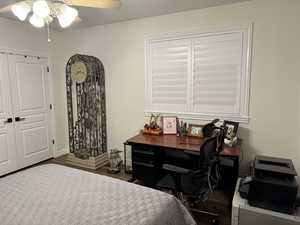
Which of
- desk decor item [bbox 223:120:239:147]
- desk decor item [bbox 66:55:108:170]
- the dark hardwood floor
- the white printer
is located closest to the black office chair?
the dark hardwood floor

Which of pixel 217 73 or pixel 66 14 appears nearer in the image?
pixel 66 14

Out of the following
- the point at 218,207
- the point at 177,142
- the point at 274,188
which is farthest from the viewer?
the point at 177,142

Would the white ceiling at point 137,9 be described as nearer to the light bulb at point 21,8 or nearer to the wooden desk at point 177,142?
the light bulb at point 21,8

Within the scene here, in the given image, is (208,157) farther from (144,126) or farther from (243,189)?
(144,126)

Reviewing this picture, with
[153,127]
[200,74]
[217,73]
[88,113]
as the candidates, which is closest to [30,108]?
[88,113]

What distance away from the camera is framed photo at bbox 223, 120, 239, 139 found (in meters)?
2.63

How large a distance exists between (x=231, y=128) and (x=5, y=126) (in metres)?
3.41

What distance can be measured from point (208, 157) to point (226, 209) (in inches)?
43.3

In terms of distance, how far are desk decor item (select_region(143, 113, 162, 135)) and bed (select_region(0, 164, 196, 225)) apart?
148 centimetres

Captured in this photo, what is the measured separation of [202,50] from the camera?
2.93 metres

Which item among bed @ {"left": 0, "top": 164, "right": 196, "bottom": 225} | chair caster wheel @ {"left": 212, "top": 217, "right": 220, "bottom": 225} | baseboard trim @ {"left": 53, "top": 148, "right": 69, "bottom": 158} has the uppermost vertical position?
bed @ {"left": 0, "top": 164, "right": 196, "bottom": 225}

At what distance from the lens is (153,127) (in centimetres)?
322

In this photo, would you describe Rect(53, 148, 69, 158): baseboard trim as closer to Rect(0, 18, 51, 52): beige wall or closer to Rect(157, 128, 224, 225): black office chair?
Rect(0, 18, 51, 52): beige wall

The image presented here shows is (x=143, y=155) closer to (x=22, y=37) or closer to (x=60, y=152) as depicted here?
(x=60, y=152)
